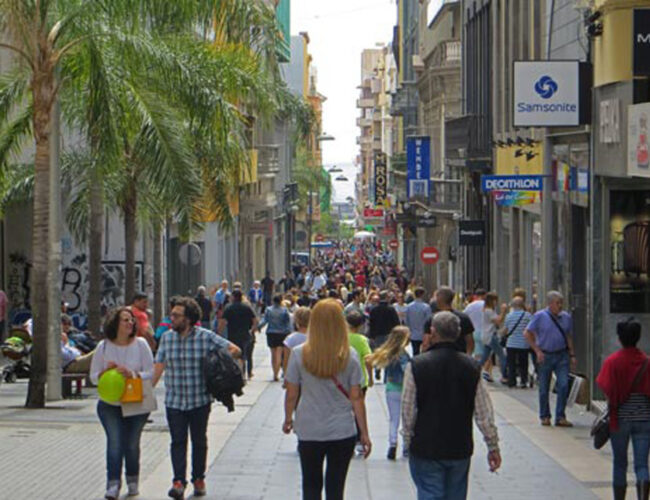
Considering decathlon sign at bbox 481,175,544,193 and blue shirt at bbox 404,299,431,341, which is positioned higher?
decathlon sign at bbox 481,175,544,193

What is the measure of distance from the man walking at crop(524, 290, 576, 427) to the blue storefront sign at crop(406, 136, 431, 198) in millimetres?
39094

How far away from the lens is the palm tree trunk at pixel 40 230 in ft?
60.3

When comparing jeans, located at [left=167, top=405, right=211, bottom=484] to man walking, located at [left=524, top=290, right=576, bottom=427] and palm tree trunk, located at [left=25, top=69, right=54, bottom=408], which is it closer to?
man walking, located at [left=524, top=290, right=576, bottom=427]

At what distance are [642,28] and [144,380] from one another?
835cm

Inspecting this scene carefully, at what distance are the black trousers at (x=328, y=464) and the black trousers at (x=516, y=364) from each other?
13.9m

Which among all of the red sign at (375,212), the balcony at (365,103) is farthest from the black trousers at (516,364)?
the balcony at (365,103)

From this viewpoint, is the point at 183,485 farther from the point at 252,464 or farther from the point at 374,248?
the point at 374,248

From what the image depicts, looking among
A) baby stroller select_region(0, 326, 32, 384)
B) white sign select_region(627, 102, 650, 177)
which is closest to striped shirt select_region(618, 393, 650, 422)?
white sign select_region(627, 102, 650, 177)

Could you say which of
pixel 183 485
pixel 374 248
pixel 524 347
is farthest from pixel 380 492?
pixel 374 248

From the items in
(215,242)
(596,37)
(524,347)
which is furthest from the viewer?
(215,242)

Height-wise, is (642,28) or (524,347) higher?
(642,28)

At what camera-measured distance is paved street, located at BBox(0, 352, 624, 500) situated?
12.5 metres

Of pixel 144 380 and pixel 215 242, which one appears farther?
pixel 215 242

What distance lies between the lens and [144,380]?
37.7 ft
